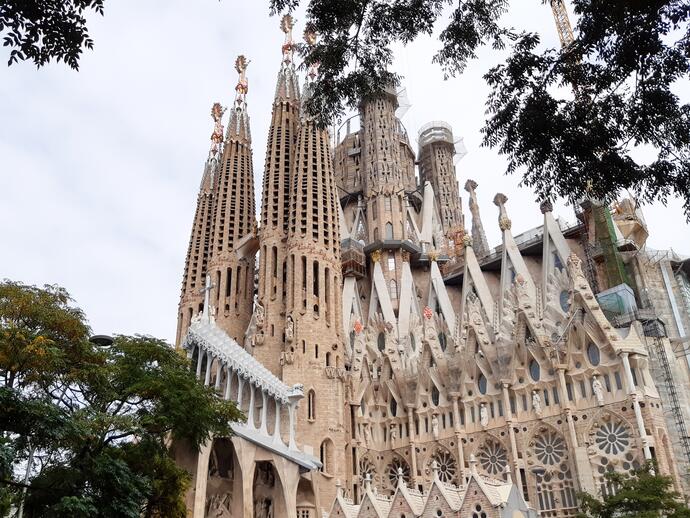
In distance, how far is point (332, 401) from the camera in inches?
1174

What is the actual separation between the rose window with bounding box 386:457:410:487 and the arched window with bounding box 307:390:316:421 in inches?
243

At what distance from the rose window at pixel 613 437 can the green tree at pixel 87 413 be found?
15705mm

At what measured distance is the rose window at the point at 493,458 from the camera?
30344 millimetres

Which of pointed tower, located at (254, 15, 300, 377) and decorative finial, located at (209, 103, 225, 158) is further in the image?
decorative finial, located at (209, 103, 225, 158)

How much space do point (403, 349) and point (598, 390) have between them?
10889mm

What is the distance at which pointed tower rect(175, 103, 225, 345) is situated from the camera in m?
37.3

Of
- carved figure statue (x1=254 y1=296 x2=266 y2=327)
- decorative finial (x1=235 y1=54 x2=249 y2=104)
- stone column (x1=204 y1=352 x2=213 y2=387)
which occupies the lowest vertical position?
stone column (x1=204 y1=352 x2=213 y2=387)

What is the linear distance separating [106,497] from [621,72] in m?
11.5

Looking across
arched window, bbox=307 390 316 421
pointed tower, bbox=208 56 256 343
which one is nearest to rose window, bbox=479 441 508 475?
arched window, bbox=307 390 316 421

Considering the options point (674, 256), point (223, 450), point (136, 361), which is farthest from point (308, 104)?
point (674, 256)

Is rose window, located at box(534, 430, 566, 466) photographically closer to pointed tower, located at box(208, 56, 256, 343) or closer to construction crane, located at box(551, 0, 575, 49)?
pointed tower, located at box(208, 56, 256, 343)

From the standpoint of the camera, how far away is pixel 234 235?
38719 millimetres

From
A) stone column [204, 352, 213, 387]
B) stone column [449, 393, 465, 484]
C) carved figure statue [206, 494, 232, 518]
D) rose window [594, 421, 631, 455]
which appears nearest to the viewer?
carved figure statue [206, 494, 232, 518]

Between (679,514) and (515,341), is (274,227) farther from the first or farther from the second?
(679,514)
